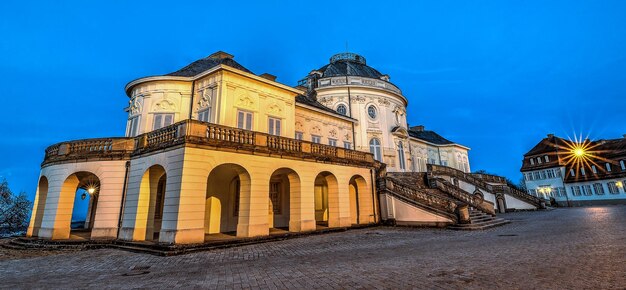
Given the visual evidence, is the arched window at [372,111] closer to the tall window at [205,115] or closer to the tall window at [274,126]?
the tall window at [274,126]

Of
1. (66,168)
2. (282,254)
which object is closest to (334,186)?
(282,254)

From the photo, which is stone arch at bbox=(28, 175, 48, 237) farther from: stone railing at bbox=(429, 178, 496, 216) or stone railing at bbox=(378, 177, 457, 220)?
stone railing at bbox=(429, 178, 496, 216)

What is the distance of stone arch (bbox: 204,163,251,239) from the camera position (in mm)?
16547

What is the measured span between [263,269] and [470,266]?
16.8 ft

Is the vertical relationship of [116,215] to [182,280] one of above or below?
above

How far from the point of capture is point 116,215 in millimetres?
13391

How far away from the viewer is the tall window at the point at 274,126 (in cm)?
1972

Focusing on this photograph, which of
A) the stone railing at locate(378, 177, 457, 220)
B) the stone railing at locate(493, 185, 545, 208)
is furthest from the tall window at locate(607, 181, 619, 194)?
the stone railing at locate(378, 177, 457, 220)

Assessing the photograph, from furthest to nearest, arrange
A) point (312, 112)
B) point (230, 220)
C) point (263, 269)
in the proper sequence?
point (312, 112)
point (230, 220)
point (263, 269)

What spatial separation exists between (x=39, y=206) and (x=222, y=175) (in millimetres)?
9849

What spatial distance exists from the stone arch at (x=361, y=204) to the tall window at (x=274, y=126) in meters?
6.30

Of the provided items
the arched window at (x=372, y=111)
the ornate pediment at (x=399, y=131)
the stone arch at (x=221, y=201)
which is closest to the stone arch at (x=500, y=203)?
the ornate pediment at (x=399, y=131)

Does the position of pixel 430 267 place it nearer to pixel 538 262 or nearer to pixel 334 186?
pixel 538 262

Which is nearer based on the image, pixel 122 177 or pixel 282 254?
pixel 282 254
